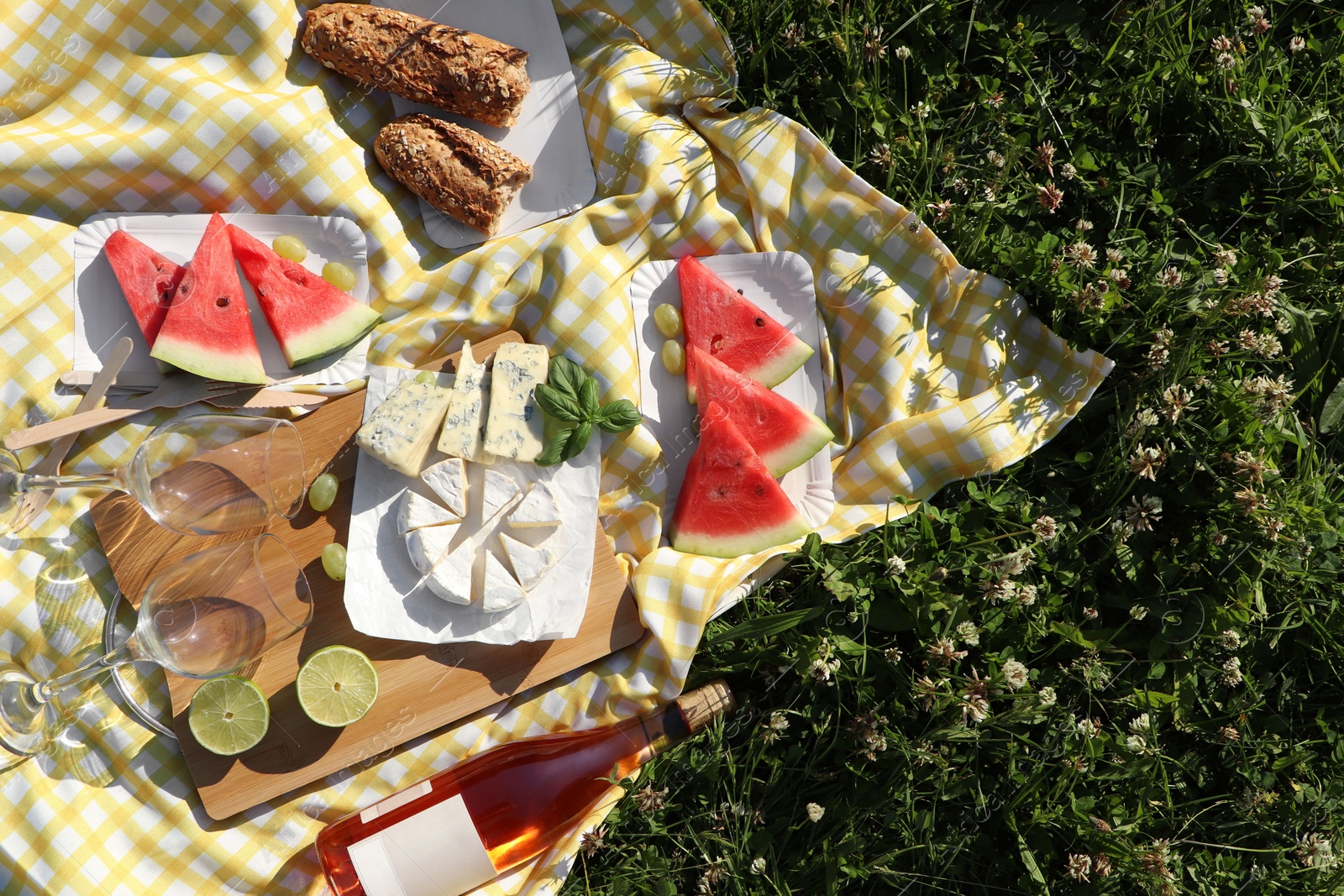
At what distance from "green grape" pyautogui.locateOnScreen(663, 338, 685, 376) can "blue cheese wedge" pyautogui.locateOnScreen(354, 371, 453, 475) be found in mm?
732

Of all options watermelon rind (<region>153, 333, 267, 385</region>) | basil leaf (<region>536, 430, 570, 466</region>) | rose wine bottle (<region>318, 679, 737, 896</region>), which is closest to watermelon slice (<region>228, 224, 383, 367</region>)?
watermelon rind (<region>153, 333, 267, 385</region>)

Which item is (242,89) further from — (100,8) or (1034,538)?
(1034,538)

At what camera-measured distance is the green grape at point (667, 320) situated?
295 centimetres

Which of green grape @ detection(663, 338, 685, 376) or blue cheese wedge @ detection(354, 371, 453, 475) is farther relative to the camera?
green grape @ detection(663, 338, 685, 376)

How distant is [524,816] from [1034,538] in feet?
6.43

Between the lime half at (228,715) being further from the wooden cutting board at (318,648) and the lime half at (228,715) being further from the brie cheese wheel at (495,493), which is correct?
the brie cheese wheel at (495,493)

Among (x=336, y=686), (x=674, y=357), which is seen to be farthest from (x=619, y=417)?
(x=336, y=686)

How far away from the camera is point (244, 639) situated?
2.50 meters

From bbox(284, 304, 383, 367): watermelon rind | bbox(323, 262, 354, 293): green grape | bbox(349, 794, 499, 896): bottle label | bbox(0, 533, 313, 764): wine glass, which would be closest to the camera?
bbox(0, 533, 313, 764): wine glass

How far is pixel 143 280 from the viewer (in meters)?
2.71

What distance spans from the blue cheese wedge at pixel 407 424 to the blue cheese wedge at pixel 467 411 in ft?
0.12

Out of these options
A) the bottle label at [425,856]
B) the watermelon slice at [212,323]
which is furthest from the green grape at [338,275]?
the bottle label at [425,856]

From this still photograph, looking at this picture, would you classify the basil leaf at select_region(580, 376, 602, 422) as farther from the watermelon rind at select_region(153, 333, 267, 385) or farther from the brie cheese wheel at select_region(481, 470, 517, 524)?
the watermelon rind at select_region(153, 333, 267, 385)

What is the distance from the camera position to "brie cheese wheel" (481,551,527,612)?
8.67ft
